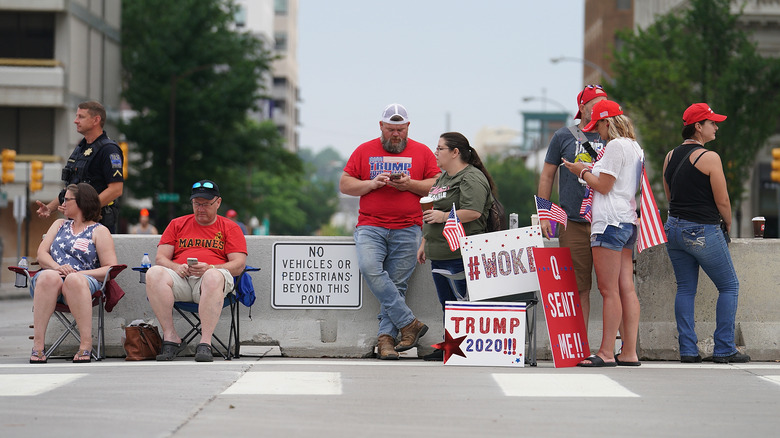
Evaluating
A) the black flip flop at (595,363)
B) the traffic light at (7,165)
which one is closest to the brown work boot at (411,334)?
the black flip flop at (595,363)

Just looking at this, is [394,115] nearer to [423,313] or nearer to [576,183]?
[576,183]

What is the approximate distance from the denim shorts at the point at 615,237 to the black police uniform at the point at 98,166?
4.14 meters

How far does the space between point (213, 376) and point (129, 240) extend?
2.47 metres

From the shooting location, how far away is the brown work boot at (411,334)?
34.4ft

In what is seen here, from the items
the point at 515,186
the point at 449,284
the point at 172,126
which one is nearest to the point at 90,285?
the point at 449,284

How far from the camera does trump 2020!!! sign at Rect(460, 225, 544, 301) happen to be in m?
9.97

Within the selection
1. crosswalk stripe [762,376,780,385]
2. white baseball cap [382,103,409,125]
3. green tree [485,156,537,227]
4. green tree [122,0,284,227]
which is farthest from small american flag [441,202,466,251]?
green tree [485,156,537,227]

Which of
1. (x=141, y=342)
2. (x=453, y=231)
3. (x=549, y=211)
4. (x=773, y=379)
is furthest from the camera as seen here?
(x=141, y=342)

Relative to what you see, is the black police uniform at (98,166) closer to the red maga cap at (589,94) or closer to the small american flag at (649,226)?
the red maga cap at (589,94)

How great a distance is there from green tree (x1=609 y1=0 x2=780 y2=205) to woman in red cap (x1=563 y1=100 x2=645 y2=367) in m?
28.7

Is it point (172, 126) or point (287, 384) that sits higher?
point (172, 126)

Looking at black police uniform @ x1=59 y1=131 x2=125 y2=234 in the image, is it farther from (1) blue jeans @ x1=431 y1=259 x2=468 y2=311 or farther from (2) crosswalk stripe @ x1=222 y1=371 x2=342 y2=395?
(1) blue jeans @ x1=431 y1=259 x2=468 y2=311

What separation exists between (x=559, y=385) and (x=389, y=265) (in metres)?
2.58

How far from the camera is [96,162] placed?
10789 millimetres
